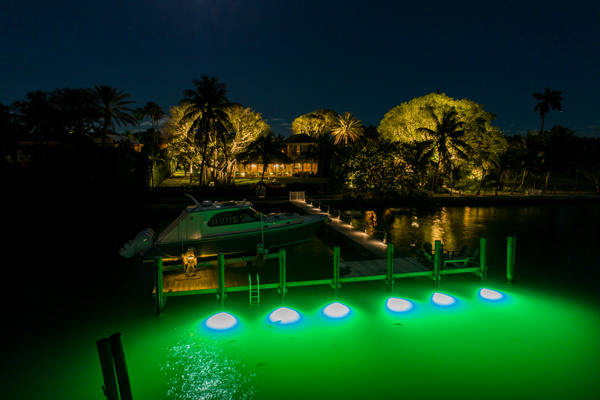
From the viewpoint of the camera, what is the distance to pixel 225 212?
13.4m

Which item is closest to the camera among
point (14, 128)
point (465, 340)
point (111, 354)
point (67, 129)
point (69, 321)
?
point (111, 354)

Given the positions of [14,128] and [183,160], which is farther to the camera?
[183,160]

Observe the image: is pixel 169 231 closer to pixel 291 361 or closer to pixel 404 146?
pixel 291 361

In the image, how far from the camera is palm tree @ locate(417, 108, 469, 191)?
3794 cm

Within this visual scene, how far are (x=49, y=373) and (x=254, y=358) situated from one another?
4.34 m

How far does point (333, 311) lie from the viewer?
10.3m

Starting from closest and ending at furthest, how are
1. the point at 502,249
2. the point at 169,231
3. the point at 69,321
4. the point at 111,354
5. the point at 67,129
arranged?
the point at 111,354 < the point at 69,321 < the point at 169,231 < the point at 502,249 < the point at 67,129

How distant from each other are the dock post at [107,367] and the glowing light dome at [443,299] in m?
8.67

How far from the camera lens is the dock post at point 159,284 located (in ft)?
31.3

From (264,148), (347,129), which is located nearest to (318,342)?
(264,148)

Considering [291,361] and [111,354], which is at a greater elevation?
[111,354]

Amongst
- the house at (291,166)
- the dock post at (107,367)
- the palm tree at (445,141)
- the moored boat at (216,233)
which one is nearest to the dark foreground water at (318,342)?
the moored boat at (216,233)

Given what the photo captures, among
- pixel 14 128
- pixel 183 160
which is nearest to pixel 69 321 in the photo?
pixel 14 128

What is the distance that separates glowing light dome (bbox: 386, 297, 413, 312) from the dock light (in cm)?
85
